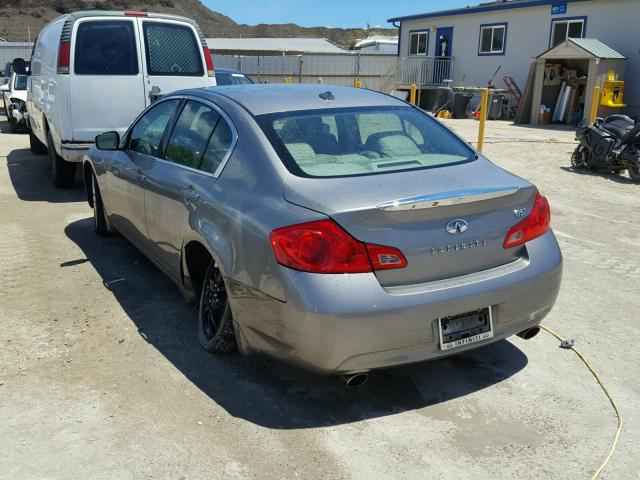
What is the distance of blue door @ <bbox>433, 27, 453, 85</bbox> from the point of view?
27.2 meters

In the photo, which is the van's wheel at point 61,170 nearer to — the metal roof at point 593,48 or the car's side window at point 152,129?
Answer: the car's side window at point 152,129

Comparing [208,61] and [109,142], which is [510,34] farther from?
[109,142]

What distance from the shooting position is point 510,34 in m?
24.4

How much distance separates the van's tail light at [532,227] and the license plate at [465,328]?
41 centimetres

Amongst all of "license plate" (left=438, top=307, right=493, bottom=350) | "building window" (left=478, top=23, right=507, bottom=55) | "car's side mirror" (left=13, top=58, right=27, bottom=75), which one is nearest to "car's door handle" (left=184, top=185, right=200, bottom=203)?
"license plate" (left=438, top=307, right=493, bottom=350)

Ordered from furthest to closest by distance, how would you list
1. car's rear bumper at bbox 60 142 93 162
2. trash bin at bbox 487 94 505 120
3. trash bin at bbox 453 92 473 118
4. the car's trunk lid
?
trash bin at bbox 453 92 473 118, trash bin at bbox 487 94 505 120, car's rear bumper at bbox 60 142 93 162, the car's trunk lid

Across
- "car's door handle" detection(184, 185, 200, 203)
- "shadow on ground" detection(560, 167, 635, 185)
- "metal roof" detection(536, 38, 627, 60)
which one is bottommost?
"shadow on ground" detection(560, 167, 635, 185)

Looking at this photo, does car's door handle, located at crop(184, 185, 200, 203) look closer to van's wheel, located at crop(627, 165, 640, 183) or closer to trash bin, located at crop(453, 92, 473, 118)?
van's wheel, located at crop(627, 165, 640, 183)

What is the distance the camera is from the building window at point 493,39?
2473cm

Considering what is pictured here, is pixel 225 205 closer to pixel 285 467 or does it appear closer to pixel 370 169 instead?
pixel 370 169

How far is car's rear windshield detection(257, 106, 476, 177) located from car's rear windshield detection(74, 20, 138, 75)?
16.1 ft

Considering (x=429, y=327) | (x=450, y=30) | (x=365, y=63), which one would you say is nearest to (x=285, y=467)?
(x=429, y=327)

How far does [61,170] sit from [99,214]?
2.78 m

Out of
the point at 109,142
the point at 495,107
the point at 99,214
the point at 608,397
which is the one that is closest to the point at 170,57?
the point at 99,214
